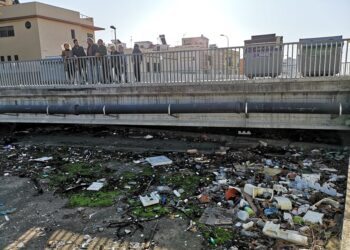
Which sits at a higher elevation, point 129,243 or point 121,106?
point 121,106

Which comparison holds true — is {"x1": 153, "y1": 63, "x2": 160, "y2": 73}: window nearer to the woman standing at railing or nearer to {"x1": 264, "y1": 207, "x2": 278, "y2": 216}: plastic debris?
the woman standing at railing

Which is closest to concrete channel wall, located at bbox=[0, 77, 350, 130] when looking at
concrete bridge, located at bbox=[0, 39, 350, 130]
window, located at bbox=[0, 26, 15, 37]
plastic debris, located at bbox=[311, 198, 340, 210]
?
concrete bridge, located at bbox=[0, 39, 350, 130]

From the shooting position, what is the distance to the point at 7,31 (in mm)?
25875

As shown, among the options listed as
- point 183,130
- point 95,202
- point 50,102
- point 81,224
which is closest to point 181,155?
point 183,130

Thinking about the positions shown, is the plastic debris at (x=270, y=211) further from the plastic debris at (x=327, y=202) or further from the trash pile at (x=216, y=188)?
the plastic debris at (x=327, y=202)

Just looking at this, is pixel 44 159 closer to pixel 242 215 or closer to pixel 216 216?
pixel 216 216

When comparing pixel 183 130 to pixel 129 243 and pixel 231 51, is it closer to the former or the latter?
pixel 231 51

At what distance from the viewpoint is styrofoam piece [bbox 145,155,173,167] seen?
7.66m

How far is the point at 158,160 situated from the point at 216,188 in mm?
2424

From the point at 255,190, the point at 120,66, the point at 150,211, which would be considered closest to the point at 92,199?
the point at 150,211

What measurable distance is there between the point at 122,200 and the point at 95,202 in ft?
1.75

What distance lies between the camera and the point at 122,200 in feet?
18.5

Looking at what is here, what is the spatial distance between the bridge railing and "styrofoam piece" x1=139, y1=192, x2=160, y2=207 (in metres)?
4.22

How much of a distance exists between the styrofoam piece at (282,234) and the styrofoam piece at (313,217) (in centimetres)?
45
